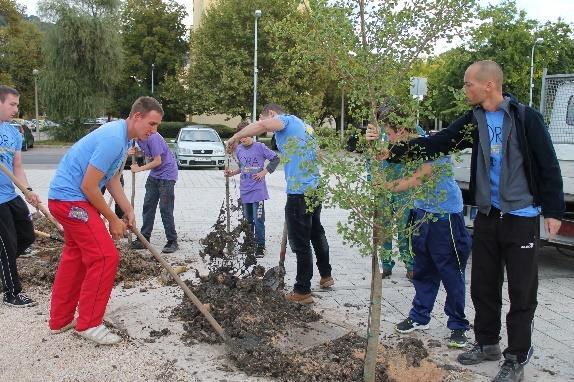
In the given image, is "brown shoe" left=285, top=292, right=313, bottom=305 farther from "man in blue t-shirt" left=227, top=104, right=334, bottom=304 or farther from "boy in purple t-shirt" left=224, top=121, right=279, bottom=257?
"boy in purple t-shirt" left=224, top=121, right=279, bottom=257

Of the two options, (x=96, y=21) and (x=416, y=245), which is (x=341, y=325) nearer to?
(x=416, y=245)

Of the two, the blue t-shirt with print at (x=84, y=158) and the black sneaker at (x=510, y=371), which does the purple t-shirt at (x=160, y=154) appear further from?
the black sneaker at (x=510, y=371)

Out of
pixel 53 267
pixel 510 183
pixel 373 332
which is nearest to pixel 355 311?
pixel 373 332

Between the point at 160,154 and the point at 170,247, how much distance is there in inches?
47.5

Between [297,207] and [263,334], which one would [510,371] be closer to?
[263,334]

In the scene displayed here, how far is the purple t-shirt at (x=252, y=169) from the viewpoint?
7.46 meters

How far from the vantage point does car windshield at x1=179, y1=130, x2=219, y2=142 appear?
73.2ft

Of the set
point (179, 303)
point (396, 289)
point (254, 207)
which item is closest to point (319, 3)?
point (179, 303)

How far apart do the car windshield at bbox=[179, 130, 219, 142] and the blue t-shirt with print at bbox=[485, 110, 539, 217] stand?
1913 cm

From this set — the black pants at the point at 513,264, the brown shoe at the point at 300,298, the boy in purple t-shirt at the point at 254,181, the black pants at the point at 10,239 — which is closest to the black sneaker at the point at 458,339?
the black pants at the point at 513,264

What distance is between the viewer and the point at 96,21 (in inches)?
1382

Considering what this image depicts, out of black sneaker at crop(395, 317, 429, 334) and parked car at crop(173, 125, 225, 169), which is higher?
parked car at crop(173, 125, 225, 169)

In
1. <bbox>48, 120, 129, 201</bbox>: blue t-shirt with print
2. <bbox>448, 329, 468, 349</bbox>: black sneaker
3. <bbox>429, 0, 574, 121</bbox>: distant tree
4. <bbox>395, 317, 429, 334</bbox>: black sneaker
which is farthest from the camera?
<bbox>429, 0, 574, 121</bbox>: distant tree

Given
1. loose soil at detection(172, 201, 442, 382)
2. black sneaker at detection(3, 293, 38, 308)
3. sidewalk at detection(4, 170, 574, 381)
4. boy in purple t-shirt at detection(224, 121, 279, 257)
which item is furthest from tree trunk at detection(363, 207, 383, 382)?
boy in purple t-shirt at detection(224, 121, 279, 257)
